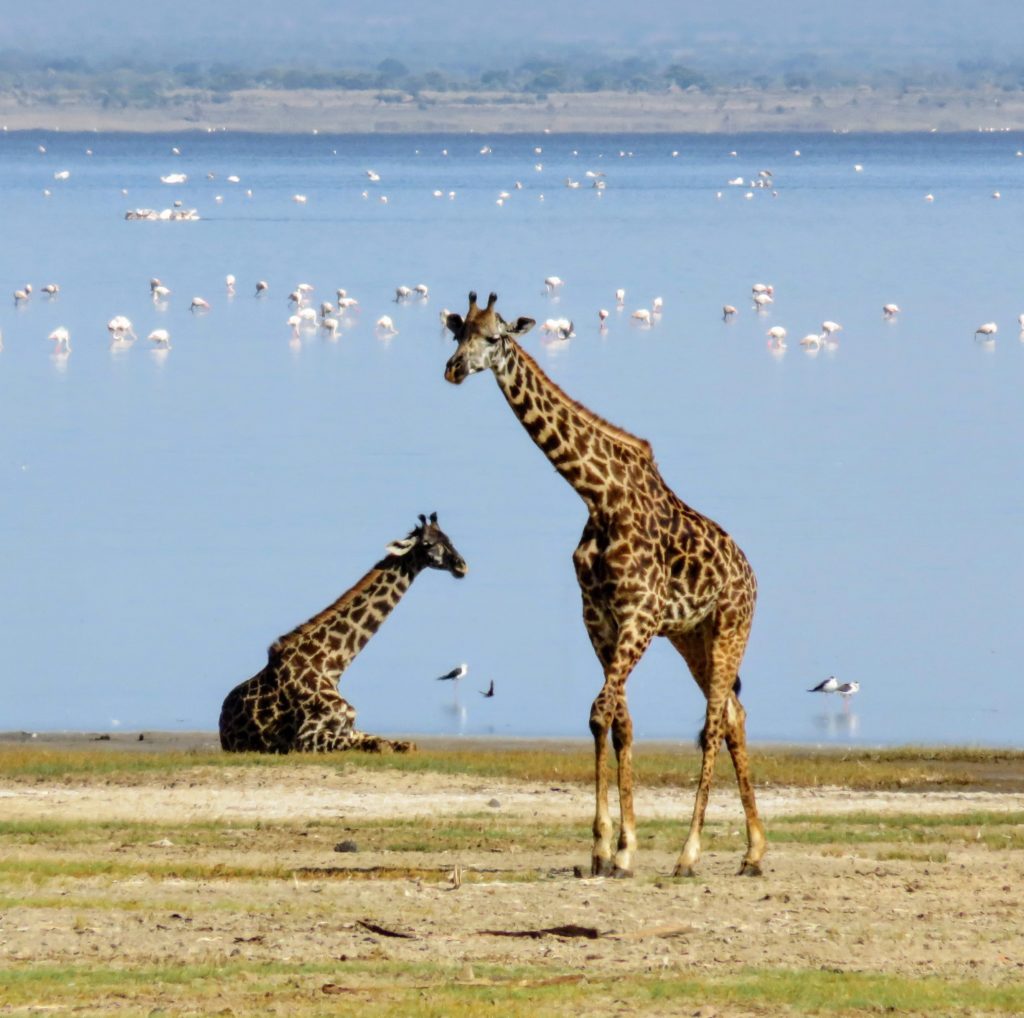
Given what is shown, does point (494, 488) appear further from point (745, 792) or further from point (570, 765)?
point (745, 792)

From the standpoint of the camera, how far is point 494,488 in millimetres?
40625

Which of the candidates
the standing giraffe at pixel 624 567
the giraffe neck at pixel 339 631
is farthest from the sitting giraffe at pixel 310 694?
the standing giraffe at pixel 624 567

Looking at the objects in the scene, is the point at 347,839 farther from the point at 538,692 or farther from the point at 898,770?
the point at 538,692

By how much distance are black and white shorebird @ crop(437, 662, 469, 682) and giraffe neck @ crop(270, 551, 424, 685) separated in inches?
216

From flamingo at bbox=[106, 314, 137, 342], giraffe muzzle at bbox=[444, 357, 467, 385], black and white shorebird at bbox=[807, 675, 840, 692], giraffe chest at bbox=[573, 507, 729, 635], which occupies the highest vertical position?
flamingo at bbox=[106, 314, 137, 342]

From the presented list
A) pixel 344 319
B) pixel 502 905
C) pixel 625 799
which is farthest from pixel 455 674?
pixel 344 319

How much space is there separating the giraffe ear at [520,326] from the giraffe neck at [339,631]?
23.4 feet

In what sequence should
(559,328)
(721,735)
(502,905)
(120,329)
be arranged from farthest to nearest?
(559,328)
(120,329)
(721,735)
(502,905)

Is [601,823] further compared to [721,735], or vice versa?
[721,735]

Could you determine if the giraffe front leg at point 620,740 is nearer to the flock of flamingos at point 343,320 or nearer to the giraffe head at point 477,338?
the giraffe head at point 477,338

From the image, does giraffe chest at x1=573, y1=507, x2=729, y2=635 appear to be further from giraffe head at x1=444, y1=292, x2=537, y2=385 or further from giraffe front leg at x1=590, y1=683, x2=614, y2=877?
giraffe head at x1=444, y1=292, x2=537, y2=385

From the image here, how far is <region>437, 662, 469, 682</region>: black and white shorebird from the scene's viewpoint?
90.1ft

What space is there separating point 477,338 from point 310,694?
7.39 m

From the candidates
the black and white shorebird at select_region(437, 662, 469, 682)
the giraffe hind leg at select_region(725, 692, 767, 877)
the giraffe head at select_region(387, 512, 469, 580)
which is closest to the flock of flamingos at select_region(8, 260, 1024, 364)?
the black and white shorebird at select_region(437, 662, 469, 682)
